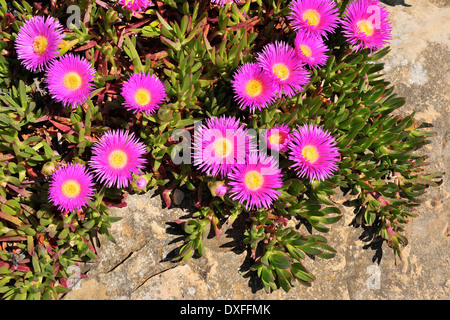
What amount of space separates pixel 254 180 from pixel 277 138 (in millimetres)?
240

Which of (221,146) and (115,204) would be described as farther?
(115,204)

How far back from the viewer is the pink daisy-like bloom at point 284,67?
73.4 inches

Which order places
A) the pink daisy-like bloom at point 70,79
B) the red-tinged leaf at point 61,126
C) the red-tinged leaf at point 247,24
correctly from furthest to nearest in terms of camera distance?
1. the red-tinged leaf at point 247,24
2. the red-tinged leaf at point 61,126
3. the pink daisy-like bloom at point 70,79

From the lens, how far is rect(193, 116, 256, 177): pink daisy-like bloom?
5.90 feet

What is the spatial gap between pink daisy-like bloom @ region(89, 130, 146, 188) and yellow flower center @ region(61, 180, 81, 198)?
4.1 inches

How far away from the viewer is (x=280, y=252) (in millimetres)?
1952

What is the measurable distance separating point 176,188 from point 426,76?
5.31 ft

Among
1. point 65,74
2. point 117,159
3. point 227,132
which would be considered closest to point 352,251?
point 227,132

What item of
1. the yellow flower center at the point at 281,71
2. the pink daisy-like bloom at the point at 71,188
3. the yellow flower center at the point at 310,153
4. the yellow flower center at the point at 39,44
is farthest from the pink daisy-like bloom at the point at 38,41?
the yellow flower center at the point at 310,153

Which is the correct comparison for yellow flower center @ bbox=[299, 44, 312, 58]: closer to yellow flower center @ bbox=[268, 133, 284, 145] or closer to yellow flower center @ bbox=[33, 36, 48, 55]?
yellow flower center @ bbox=[268, 133, 284, 145]

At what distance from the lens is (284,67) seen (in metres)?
1.91

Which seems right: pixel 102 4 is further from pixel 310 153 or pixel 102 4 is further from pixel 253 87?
pixel 310 153

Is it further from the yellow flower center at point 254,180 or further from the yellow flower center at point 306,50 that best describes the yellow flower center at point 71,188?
the yellow flower center at point 306,50

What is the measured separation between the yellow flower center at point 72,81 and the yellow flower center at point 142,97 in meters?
0.30
